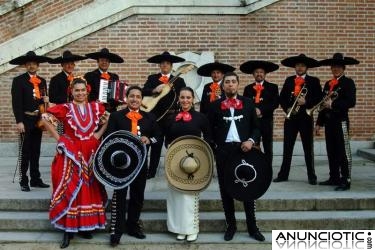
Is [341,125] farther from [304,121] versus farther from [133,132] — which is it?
[133,132]

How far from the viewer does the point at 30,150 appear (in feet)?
25.4

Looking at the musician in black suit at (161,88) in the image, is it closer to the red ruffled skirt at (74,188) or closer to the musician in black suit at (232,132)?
the musician in black suit at (232,132)

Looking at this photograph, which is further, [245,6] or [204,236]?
[245,6]

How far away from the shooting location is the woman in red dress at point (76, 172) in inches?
234

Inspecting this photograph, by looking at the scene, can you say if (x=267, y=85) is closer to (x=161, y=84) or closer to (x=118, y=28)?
(x=161, y=84)

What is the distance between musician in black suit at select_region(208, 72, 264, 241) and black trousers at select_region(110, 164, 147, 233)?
95 centimetres

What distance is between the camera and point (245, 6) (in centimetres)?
1105

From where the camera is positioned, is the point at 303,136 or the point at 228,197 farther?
the point at 303,136

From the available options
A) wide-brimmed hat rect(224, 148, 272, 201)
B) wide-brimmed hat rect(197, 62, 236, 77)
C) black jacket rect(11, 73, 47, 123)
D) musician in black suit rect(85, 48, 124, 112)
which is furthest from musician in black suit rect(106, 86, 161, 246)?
black jacket rect(11, 73, 47, 123)

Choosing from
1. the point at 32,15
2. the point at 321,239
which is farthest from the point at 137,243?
the point at 32,15

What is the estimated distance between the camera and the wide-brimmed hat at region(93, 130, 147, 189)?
582 centimetres

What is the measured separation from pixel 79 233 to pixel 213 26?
6238mm

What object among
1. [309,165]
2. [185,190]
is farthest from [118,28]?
[185,190]

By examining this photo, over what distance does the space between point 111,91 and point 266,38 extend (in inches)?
195
